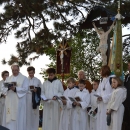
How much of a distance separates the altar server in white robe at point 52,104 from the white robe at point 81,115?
962 mm

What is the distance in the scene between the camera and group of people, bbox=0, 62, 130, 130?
1241cm

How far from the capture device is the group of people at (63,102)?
40.7 ft

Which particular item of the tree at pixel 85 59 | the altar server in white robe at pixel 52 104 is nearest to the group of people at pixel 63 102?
the altar server in white robe at pixel 52 104

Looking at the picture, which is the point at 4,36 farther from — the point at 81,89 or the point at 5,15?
the point at 81,89

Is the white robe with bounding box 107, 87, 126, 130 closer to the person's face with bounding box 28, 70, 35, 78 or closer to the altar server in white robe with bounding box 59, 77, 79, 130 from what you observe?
the altar server in white robe with bounding box 59, 77, 79, 130

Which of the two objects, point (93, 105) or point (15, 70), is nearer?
point (15, 70)

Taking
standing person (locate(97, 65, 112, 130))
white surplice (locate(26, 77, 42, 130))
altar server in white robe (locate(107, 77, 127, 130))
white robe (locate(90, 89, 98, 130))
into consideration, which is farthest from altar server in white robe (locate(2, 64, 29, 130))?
altar server in white robe (locate(107, 77, 127, 130))

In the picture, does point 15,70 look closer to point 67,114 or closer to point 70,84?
point 70,84

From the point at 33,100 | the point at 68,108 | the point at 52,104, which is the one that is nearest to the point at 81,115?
the point at 68,108

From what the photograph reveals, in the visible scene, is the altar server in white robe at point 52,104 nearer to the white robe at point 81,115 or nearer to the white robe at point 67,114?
the white robe at point 67,114

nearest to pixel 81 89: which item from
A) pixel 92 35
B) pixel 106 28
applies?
pixel 106 28

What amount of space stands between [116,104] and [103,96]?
701 millimetres

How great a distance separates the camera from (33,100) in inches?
609

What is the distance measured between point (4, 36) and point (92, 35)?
481 cm
